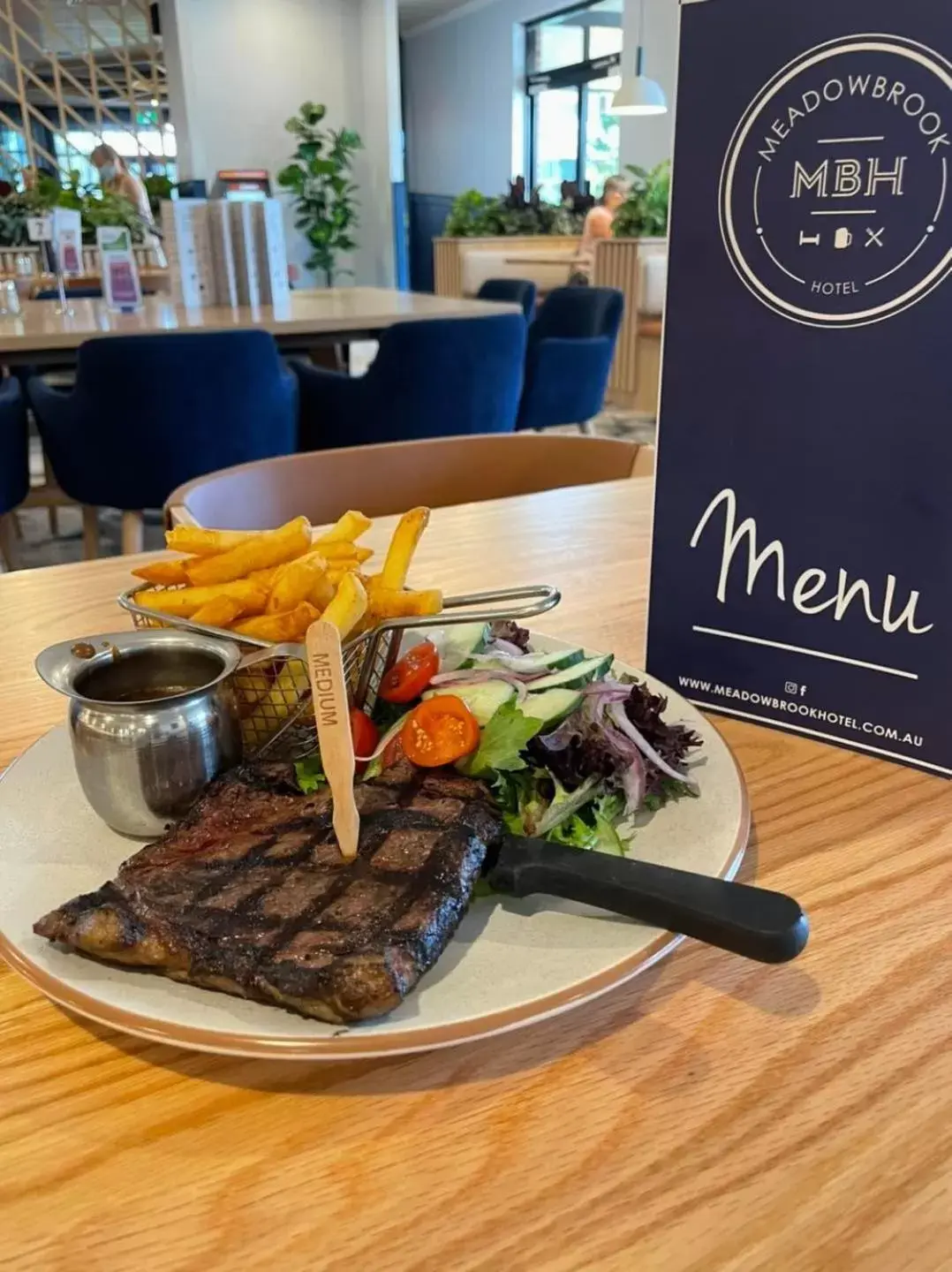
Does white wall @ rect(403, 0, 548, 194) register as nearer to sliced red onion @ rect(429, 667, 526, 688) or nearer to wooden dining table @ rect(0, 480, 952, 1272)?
sliced red onion @ rect(429, 667, 526, 688)

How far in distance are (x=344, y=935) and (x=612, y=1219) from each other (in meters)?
0.18

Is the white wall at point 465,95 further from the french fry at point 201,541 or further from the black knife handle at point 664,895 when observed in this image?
the black knife handle at point 664,895

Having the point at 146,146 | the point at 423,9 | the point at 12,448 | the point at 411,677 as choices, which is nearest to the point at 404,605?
the point at 411,677

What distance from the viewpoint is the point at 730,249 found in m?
0.72

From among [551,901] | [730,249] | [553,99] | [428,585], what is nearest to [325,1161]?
[551,901]

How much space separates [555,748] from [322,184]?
11461 millimetres

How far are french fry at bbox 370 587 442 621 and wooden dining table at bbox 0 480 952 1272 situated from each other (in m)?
0.32

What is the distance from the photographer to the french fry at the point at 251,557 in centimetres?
80

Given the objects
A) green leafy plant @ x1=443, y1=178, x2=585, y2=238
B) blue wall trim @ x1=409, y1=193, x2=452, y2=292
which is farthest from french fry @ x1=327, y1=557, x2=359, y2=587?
blue wall trim @ x1=409, y1=193, x2=452, y2=292

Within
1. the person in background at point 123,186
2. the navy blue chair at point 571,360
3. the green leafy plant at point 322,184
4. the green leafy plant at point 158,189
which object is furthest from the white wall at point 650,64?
the navy blue chair at point 571,360

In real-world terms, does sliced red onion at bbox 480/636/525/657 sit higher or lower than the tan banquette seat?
higher

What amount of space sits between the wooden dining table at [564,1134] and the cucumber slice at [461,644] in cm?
32

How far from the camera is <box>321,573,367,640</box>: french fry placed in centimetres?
70

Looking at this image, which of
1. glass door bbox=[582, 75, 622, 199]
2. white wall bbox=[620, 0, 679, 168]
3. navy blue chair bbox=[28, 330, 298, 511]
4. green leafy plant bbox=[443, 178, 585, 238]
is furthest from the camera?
glass door bbox=[582, 75, 622, 199]
